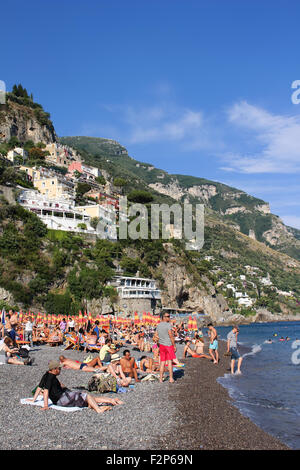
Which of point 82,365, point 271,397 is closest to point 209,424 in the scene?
point 271,397

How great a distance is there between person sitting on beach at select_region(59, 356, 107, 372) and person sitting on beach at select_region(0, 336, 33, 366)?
146 cm

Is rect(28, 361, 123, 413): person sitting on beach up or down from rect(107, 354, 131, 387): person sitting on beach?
up

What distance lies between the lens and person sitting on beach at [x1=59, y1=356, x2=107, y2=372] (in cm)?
1142

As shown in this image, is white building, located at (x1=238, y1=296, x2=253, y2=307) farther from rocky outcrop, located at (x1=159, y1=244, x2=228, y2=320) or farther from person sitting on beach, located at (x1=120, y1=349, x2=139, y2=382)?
person sitting on beach, located at (x1=120, y1=349, x2=139, y2=382)

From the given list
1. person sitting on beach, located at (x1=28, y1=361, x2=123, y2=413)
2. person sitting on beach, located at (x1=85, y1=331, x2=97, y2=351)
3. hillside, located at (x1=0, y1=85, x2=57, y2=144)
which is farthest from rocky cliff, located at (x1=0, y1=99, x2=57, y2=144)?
person sitting on beach, located at (x1=28, y1=361, x2=123, y2=413)

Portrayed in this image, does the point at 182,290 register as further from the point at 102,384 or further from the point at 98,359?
the point at 102,384

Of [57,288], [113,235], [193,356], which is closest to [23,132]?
[113,235]

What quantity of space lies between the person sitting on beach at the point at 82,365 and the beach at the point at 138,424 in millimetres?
1112

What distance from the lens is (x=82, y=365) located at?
11922 mm

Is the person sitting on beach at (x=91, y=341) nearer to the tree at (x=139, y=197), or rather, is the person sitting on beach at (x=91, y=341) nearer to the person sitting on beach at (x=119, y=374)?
the person sitting on beach at (x=119, y=374)

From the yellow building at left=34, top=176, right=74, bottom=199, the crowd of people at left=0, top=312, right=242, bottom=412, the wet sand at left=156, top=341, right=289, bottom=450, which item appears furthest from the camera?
the yellow building at left=34, top=176, right=74, bottom=199

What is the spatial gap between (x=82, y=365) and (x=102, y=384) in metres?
3.03
